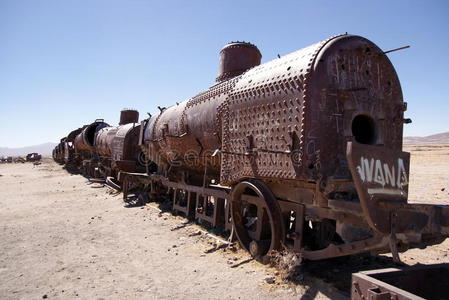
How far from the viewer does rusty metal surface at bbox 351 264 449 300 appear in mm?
2079

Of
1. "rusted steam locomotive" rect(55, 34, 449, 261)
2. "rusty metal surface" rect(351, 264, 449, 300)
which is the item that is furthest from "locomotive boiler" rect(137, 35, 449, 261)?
"rusty metal surface" rect(351, 264, 449, 300)

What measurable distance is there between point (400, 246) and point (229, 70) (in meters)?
4.78

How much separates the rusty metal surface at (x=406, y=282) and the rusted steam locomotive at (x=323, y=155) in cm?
36

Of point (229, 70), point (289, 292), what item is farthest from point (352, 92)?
point (229, 70)

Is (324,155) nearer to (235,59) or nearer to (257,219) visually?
(257,219)

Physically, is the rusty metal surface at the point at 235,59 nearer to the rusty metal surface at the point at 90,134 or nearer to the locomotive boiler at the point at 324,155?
the locomotive boiler at the point at 324,155

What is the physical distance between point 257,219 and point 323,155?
164 cm

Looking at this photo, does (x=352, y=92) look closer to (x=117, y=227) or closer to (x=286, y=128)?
(x=286, y=128)

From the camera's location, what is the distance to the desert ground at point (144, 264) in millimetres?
4008

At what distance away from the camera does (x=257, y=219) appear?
4.79 meters

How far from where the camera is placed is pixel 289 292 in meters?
3.85

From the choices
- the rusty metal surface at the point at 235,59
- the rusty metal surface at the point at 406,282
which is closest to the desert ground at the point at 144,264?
the rusty metal surface at the point at 406,282

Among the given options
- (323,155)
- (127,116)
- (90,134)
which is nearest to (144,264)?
(323,155)

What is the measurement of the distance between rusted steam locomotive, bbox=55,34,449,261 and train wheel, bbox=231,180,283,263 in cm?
2
